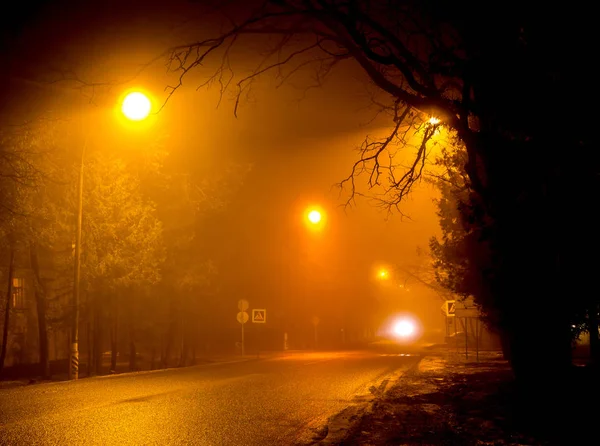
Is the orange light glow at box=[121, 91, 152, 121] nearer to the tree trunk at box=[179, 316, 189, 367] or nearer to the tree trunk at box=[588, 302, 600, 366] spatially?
the tree trunk at box=[588, 302, 600, 366]

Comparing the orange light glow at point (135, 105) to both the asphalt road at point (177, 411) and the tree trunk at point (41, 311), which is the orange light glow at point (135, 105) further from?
the tree trunk at point (41, 311)

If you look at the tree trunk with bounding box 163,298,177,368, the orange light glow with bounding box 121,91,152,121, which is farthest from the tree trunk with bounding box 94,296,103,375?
the orange light glow with bounding box 121,91,152,121

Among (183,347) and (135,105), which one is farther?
(183,347)

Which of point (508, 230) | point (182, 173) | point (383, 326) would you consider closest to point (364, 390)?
point (508, 230)

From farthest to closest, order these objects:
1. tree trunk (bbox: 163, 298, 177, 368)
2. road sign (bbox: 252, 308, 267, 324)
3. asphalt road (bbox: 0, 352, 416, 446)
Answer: road sign (bbox: 252, 308, 267, 324) < tree trunk (bbox: 163, 298, 177, 368) < asphalt road (bbox: 0, 352, 416, 446)

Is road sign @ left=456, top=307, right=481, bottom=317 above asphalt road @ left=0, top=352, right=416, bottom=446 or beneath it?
above

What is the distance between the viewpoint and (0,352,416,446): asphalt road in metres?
9.11

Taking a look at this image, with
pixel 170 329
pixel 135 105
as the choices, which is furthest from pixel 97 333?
pixel 135 105

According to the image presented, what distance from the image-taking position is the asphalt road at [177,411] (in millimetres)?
9109

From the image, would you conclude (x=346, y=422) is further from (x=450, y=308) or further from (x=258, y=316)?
(x=258, y=316)

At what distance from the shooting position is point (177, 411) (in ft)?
39.2

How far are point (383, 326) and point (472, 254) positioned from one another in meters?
91.1

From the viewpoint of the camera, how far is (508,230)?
30.5 ft

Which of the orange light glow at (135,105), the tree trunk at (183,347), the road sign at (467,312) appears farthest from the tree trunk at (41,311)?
the road sign at (467,312)
